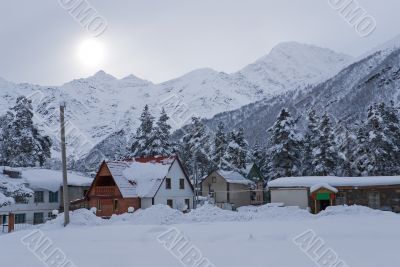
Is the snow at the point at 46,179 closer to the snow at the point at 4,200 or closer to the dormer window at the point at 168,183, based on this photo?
the dormer window at the point at 168,183

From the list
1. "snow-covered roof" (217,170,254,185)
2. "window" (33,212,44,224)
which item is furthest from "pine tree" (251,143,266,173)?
"window" (33,212,44,224)

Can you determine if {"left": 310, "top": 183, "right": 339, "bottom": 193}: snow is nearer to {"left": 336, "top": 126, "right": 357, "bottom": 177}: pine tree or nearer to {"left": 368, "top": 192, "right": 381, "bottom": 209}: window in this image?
{"left": 368, "top": 192, "right": 381, "bottom": 209}: window

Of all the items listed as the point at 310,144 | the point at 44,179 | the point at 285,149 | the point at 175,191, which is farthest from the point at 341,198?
the point at 44,179

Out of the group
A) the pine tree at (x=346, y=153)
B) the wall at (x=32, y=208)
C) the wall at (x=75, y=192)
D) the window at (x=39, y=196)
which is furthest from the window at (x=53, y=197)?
the pine tree at (x=346, y=153)

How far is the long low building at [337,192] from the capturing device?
4088 centimetres

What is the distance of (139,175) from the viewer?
153 feet

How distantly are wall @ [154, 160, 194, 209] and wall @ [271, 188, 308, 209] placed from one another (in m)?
10.4

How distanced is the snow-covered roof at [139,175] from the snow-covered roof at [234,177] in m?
14.3

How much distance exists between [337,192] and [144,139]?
33.4 meters

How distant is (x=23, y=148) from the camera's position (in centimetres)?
6231

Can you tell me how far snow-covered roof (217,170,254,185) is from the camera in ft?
200

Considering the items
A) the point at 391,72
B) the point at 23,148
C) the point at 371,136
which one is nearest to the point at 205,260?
the point at 371,136

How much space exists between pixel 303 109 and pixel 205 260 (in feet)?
551

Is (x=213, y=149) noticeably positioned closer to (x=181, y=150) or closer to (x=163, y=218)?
(x=181, y=150)
